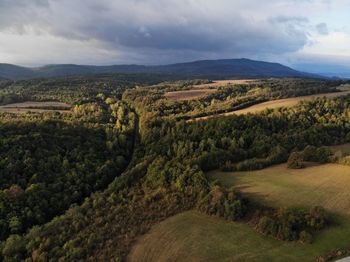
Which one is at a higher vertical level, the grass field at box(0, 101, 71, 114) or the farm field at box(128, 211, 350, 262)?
the grass field at box(0, 101, 71, 114)

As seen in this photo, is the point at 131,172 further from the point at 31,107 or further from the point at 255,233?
the point at 31,107

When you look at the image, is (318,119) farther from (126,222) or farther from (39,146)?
(39,146)

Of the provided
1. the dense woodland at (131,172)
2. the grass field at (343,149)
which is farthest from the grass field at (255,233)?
the grass field at (343,149)

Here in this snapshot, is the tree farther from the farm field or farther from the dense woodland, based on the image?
the farm field

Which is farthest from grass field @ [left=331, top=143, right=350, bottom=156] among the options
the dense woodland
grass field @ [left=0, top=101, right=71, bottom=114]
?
grass field @ [left=0, top=101, right=71, bottom=114]

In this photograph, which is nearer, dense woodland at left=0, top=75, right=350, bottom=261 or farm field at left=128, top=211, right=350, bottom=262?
farm field at left=128, top=211, right=350, bottom=262

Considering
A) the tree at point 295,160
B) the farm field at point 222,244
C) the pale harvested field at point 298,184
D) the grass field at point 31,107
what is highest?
the grass field at point 31,107

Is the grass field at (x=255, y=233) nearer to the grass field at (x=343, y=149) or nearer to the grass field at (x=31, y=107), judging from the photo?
the grass field at (x=343, y=149)
